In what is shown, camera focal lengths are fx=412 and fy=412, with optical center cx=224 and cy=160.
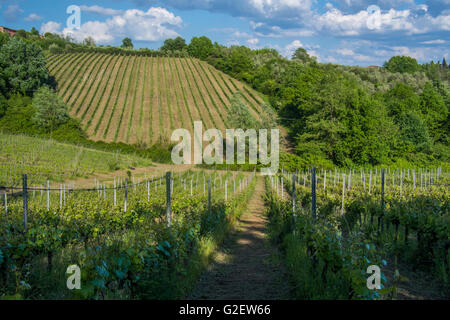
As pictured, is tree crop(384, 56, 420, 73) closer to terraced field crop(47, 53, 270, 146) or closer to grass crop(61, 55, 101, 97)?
terraced field crop(47, 53, 270, 146)

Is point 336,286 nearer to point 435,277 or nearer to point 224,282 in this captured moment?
point 224,282

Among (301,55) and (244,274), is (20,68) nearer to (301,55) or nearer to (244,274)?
(244,274)

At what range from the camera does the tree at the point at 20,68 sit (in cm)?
5794

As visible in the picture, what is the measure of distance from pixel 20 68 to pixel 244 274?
198 ft

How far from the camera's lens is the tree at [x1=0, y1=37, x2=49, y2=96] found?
190ft

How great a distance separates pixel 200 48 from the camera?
98.1m

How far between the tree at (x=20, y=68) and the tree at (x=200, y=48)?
43605 millimetres

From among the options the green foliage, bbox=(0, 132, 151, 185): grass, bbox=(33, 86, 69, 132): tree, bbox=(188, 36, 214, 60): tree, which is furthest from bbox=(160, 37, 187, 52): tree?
bbox=(0, 132, 151, 185): grass

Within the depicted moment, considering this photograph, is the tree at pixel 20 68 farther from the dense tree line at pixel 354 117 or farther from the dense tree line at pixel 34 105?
the dense tree line at pixel 354 117

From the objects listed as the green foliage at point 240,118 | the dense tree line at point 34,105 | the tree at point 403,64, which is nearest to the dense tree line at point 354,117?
the green foliage at point 240,118

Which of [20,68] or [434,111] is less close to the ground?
[20,68]

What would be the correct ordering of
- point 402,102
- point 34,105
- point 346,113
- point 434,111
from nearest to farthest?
point 346,113 < point 34,105 < point 402,102 < point 434,111

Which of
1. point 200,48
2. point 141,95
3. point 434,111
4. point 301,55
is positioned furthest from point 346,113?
point 301,55

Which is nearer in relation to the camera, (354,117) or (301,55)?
(354,117)
